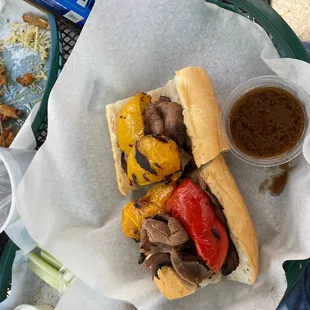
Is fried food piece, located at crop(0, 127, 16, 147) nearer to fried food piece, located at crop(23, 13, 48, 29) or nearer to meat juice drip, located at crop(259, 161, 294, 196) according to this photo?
fried food piece, located at crop(23, 13, 48, 29)

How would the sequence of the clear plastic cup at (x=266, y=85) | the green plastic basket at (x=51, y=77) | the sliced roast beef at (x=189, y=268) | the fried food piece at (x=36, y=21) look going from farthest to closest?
the fried food piece at (x=36, y=21)
the green plastic basket at (x=51, y=77)
the clear plastic cup at (x=266, y=85)
the sliced roast beef at (x=189, y=268)

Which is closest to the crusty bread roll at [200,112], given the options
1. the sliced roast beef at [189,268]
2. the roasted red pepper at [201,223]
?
the roasted red pepper at [201,223]

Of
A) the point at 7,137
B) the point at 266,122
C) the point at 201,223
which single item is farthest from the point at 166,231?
the point at 7,137

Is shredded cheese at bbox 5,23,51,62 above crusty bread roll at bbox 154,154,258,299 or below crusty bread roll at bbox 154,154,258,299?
above

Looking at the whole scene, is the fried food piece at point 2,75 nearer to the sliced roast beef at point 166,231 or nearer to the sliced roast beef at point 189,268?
the sliced roast beef at point 166,231

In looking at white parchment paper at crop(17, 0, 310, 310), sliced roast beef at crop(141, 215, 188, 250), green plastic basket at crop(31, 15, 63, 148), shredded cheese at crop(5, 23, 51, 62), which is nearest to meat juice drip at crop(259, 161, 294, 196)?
white parchment paper at crop(17, 0, 310, 310)

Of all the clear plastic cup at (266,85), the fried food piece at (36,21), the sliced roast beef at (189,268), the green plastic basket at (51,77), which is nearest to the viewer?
the sliced roast beef at (189,268)

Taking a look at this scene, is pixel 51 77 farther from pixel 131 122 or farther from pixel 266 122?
pixel 266 122
